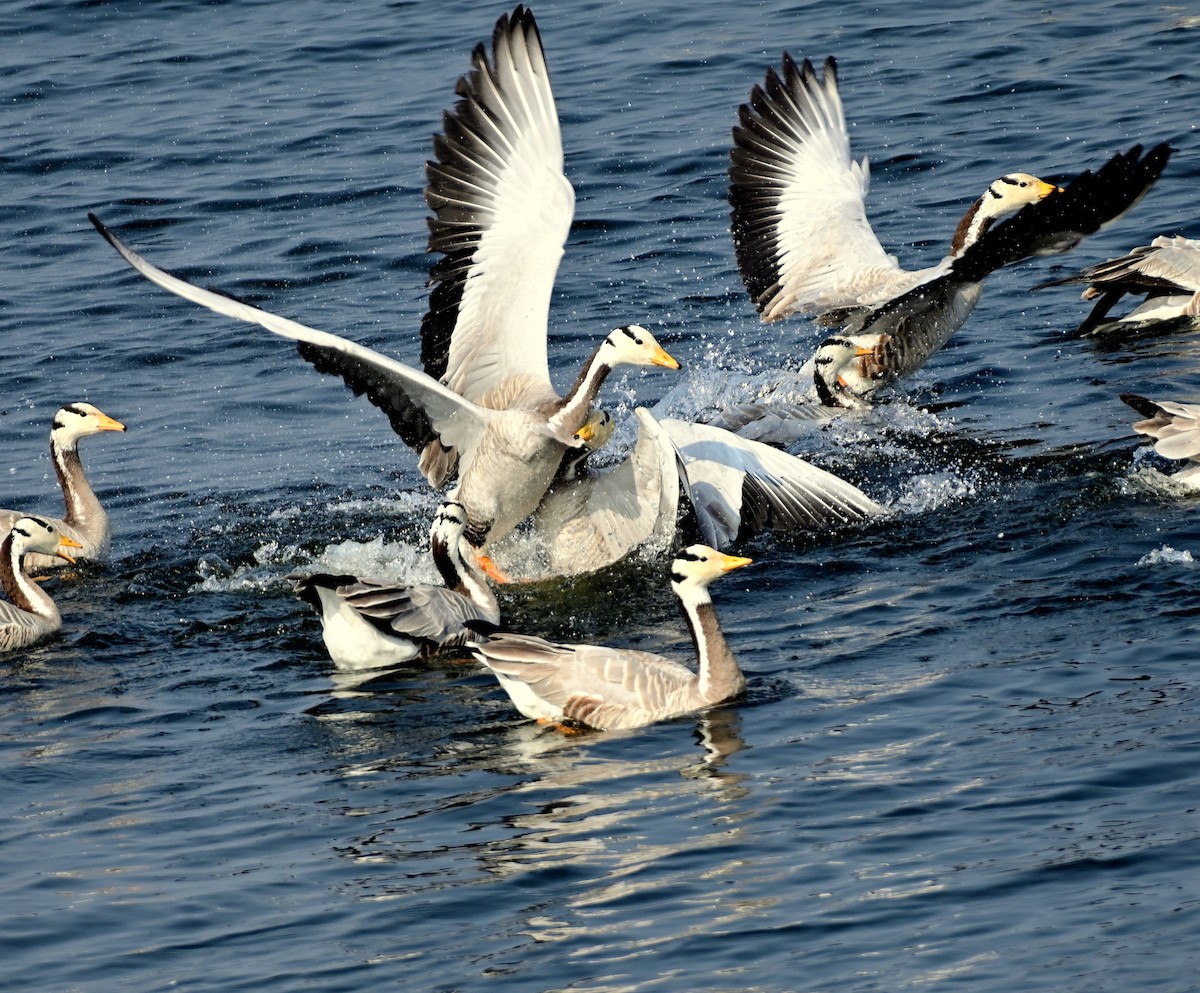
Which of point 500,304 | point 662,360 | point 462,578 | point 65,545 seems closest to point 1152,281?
point 662,360

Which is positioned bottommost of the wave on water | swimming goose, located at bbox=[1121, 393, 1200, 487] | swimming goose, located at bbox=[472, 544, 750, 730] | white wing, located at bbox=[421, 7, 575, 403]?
the wave on water

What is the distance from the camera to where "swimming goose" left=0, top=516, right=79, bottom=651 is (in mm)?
9367

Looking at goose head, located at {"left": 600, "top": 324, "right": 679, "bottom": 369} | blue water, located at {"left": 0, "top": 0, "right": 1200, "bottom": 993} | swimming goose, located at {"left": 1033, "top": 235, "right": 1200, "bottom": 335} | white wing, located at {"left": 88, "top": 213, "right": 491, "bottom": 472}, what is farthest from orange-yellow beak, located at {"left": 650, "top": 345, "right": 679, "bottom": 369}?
swimming goose, located at {"left": 1033, "top": 235, "right": 1200, "bottom": 335}

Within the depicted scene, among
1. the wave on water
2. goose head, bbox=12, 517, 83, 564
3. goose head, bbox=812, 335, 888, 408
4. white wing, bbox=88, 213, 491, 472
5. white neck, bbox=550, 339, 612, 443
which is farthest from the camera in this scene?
goose head, bbox=812, 335, 888, 408

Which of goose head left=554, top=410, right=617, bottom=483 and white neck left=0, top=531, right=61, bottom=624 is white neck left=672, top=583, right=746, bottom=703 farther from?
white neck left=0, top=531, right=61, bottom=624

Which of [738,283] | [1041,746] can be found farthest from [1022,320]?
[1041,746]

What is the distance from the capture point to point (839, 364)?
41.8ft

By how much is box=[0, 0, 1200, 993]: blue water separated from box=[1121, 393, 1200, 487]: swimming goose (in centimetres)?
27

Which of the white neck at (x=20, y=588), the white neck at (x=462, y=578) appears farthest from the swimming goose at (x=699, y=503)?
the white neck at (x=20, y=588)

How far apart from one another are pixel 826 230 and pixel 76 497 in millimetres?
5549

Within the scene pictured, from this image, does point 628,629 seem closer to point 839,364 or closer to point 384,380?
point 384,380

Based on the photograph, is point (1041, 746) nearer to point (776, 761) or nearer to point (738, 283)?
point (776, 761)

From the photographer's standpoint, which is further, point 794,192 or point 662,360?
point 794,192

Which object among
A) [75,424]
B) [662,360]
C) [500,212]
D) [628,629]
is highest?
[500,212]
